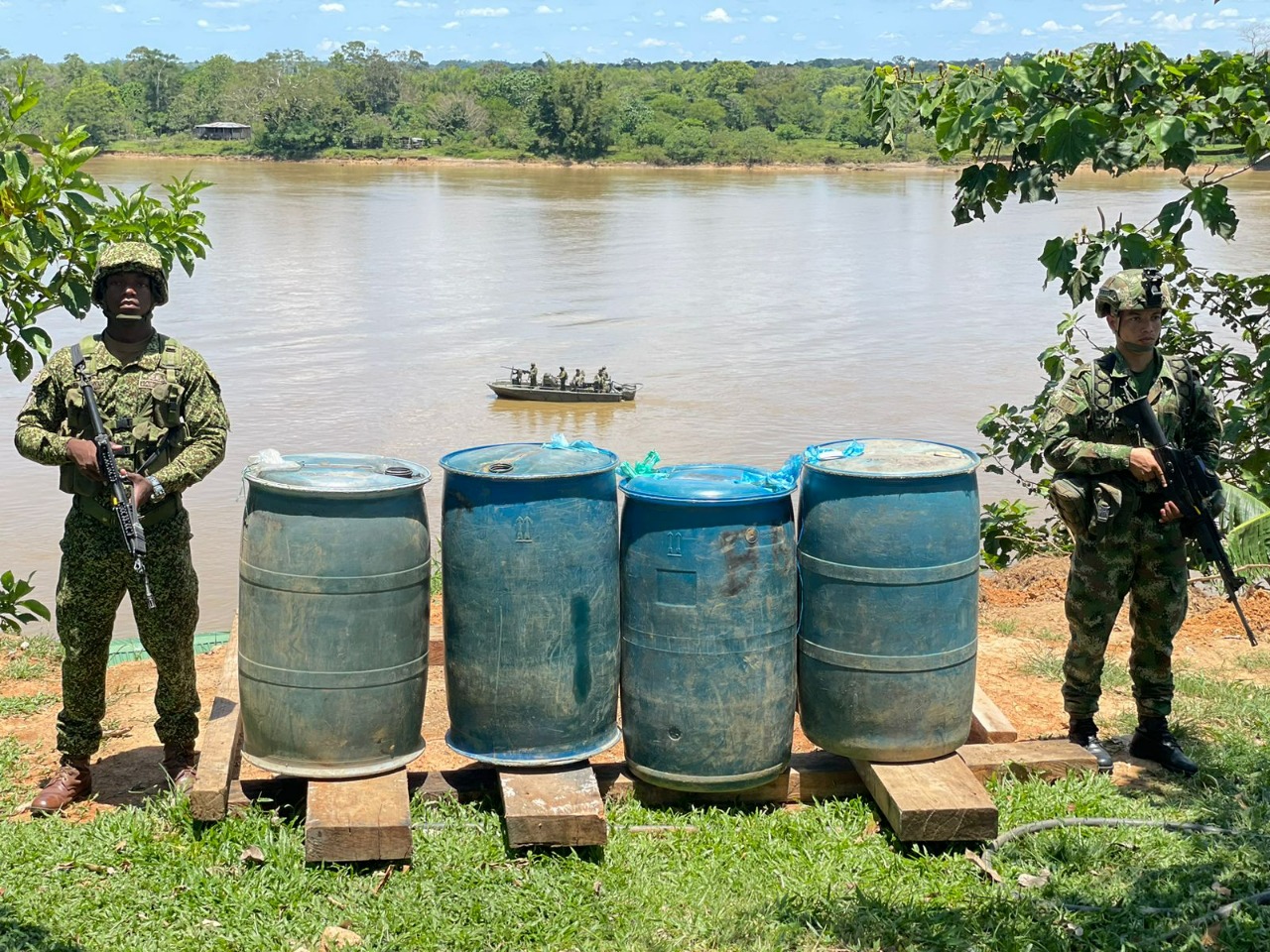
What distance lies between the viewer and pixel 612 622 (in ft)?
14.9

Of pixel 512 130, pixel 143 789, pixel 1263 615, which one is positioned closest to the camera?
pixel 143 789

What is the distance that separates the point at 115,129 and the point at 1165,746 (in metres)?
109

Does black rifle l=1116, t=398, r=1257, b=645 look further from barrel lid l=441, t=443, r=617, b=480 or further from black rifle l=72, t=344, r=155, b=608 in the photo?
black rifle l=72, t=344, r=155, b=608

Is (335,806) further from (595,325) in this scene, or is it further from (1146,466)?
(595,325)

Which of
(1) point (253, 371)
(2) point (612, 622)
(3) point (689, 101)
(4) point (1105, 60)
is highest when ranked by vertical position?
(3) point (689, 101)

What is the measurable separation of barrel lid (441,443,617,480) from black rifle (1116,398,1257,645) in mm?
1870

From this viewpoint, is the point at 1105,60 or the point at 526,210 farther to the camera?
the point at 526,210

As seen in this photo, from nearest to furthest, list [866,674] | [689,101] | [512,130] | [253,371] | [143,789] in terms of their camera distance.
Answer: [866,674] < [143,789] < [253,371] < [512,130] < [689,101]

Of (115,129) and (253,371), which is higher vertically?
(115,129)

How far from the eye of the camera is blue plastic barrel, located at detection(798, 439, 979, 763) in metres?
4.44

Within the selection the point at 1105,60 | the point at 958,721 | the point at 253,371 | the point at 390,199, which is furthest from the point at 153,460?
the point at 390,199

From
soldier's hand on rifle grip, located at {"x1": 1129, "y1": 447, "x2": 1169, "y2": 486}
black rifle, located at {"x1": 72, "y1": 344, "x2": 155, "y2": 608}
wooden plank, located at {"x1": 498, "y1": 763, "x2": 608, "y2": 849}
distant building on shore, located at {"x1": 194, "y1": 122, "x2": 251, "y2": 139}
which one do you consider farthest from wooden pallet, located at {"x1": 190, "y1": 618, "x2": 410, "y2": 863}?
distant building on shore, located at {"x1": 194, "y1": 122, "x2": 251, "y2": 139}

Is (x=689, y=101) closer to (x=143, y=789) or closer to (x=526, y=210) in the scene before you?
(x=526, y=210)

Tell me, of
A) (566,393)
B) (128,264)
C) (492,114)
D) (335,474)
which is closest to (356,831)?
(335,474)
